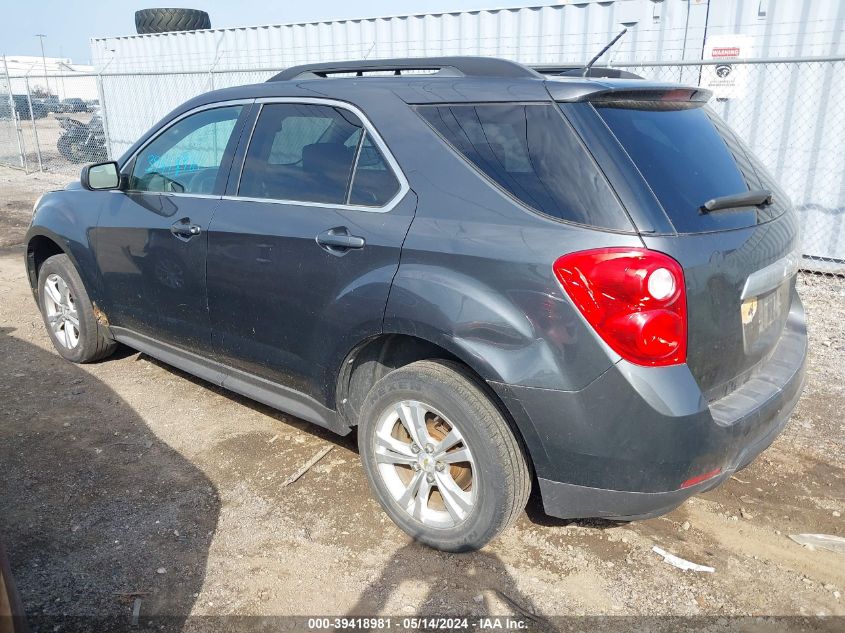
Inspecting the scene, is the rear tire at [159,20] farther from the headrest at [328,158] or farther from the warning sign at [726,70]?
the headrest at [328,158]

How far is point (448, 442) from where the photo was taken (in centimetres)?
266

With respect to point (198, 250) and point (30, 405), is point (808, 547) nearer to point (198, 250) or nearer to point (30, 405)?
point (198, 250)

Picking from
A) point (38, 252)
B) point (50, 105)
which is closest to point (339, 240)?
point (38, 252)

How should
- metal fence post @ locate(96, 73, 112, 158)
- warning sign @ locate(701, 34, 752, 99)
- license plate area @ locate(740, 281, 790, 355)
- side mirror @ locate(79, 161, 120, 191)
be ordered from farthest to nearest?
Result: 1. metal fence post @ locate(96, 73, 112, 158)
2. warning sign @ locate(701, 34, 752, 99)
3. side mirror @ locate(79, 161, 120, 191)
4. license plate area @ locate(740, 281, 790, 355)

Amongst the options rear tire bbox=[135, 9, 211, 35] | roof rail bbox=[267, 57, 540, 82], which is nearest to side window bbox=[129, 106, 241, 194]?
roof rail bbox=[267, 57, 540, 82]

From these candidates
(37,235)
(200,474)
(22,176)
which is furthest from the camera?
(22,176)

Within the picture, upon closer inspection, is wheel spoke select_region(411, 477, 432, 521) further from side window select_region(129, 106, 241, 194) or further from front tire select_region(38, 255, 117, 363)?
front tire select_region(38, 255, 117, 363)

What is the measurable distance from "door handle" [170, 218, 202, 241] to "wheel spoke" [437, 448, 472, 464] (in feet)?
5.62

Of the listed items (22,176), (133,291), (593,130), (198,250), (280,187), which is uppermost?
(593,130)

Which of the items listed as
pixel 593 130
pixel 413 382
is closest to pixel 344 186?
pixel 413 382

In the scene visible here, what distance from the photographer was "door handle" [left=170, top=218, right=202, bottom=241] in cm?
344

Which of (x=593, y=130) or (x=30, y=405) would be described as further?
(x=30, y=405)

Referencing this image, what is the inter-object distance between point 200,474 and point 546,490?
1.82 metres

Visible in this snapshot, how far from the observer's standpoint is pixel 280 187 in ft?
10.5
